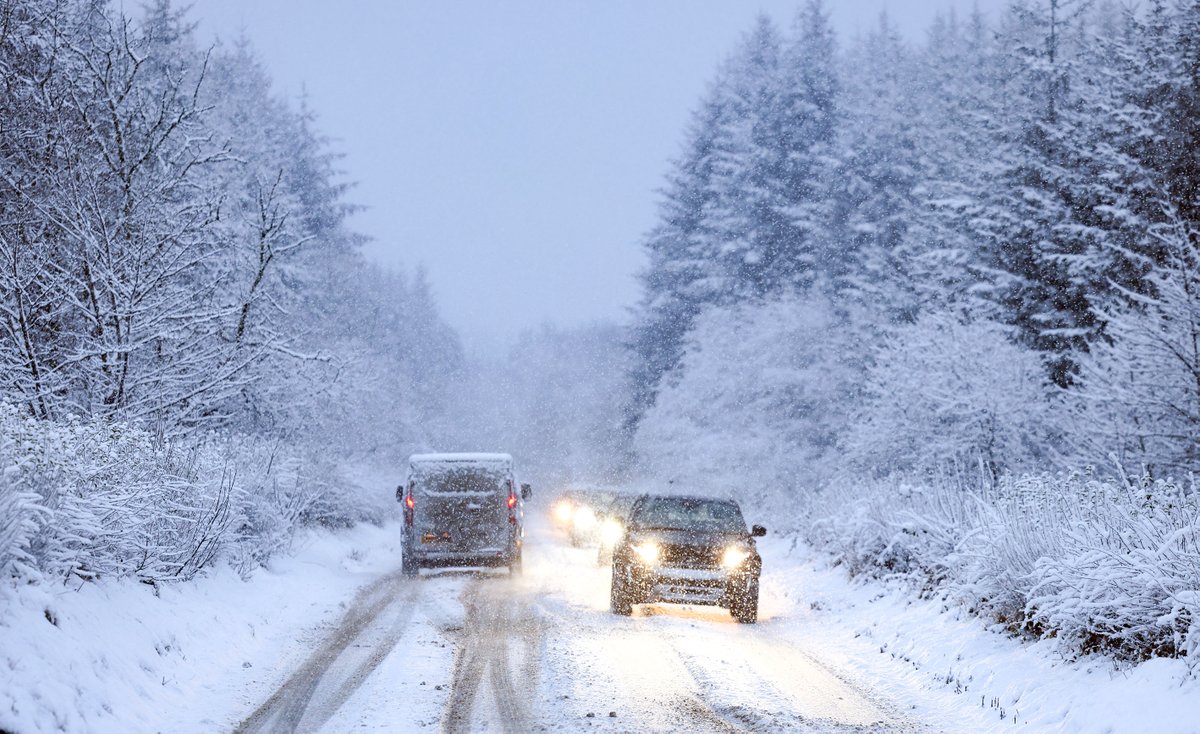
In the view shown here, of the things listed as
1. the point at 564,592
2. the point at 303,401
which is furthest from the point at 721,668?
the point at 303,401

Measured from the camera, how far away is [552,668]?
9586 mm

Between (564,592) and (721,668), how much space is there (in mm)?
7085

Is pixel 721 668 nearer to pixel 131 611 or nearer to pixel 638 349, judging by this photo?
pixel 131 611

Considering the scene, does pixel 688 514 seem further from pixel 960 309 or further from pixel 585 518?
pixel 960 309

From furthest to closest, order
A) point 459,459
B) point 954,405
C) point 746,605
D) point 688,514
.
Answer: point 954,405, point 459,459, point 688,514, point 746,605

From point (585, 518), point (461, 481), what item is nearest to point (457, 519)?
point (461, 481)

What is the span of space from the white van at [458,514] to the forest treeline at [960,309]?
601 centimetres

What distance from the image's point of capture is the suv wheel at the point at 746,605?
44.2 ft

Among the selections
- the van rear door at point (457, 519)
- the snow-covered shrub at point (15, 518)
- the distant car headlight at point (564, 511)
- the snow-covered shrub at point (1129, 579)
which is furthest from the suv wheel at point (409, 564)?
the distant car headlight at point (564, 511)

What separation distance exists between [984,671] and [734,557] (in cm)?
476

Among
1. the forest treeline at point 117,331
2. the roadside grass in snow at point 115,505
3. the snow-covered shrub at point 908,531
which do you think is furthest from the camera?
the snow-covered shrub at point 908,531

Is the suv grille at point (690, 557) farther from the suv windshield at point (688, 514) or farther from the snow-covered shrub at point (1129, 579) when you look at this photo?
the snow-covered shrub at point (1129, 579)

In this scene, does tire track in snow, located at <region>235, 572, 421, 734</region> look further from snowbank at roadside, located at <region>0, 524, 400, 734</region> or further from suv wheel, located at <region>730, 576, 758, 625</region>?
suv wheel, located at <region>730, 576, 758, 625</region>

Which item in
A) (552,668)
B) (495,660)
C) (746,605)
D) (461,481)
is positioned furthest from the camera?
(461,481)
